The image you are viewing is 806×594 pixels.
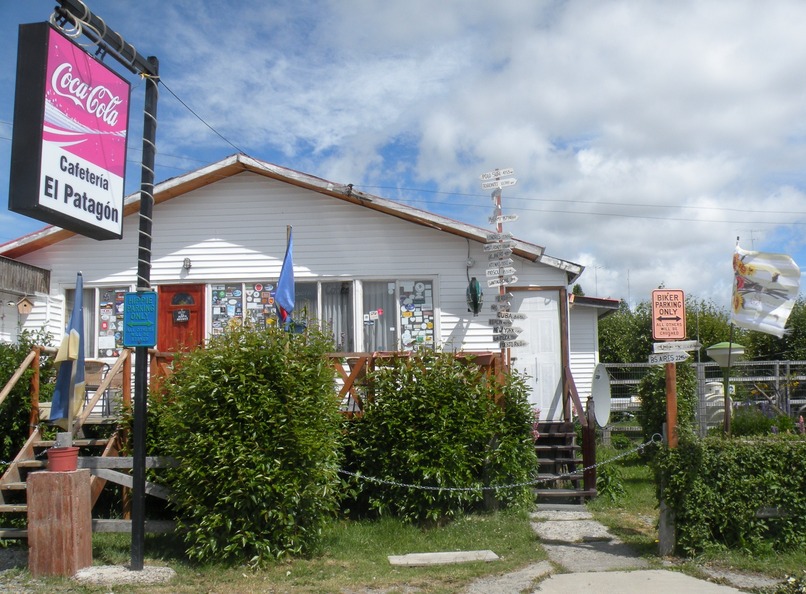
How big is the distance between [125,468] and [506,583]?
14.5 feet

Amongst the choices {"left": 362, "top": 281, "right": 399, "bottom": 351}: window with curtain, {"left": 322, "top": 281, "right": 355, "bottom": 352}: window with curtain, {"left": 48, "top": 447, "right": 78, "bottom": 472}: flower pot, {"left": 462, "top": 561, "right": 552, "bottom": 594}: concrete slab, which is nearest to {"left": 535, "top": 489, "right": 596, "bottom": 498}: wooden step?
{"left": 462, "top": 561, "right": 552, "bottom": 594}: concrete slab

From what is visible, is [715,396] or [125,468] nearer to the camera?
[125,468]

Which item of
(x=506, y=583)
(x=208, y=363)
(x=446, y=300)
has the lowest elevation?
(x=506, y=583)

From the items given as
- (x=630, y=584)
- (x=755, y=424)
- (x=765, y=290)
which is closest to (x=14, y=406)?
(x=630, y=584)

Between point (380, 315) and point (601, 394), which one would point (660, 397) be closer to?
point (601, 394)

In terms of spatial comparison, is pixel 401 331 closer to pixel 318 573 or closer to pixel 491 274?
pixel 491 274

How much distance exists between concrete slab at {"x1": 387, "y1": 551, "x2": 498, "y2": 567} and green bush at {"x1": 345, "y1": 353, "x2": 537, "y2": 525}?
921 mm

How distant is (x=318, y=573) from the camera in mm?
7477

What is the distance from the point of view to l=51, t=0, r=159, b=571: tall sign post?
7398 millimetres

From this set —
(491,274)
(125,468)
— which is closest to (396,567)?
(125,468)

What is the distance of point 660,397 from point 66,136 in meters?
9.95

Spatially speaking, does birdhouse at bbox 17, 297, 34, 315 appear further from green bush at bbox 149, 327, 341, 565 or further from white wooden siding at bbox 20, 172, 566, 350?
green bush at bbox 149, 327, 341, 565

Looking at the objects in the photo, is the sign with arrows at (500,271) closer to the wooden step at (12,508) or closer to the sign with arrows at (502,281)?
the sign with arrows at (502,281)

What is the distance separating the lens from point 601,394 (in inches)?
450
